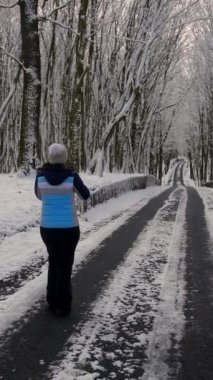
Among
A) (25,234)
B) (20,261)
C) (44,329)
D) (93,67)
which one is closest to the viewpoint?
(44,329)

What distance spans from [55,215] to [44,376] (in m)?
2.00

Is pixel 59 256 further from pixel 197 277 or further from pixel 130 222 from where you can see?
pixel 130 222

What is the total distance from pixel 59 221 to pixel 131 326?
1.35 meters

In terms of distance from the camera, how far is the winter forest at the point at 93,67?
15.9m

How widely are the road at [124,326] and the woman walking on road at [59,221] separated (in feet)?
0.97

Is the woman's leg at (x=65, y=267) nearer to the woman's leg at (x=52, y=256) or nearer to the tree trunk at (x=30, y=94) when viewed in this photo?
the woman's leg at (x=52, y=256)

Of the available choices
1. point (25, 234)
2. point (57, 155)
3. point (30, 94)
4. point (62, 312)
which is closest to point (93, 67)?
point (30, 94)

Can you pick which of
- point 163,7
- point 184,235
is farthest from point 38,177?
point 163,7

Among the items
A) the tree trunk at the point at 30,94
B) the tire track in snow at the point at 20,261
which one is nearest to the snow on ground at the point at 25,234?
the tire track in snow at the point at 20,261

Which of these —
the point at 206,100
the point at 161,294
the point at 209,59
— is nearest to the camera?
the point at 161,294

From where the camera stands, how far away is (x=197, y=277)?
7.20 m

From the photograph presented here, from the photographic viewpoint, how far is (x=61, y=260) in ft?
17.7

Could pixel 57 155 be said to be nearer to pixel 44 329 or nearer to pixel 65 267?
pixel 65 267

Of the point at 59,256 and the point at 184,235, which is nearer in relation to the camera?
the point at 59,256
